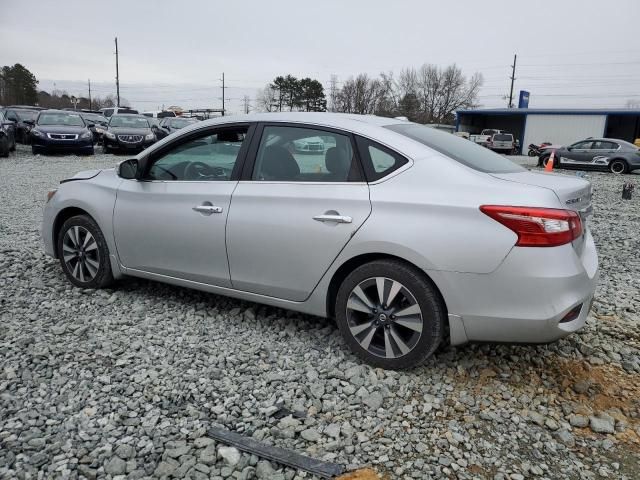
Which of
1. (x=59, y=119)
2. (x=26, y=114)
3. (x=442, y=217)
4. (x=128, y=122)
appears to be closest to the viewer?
(x=442, y=217)

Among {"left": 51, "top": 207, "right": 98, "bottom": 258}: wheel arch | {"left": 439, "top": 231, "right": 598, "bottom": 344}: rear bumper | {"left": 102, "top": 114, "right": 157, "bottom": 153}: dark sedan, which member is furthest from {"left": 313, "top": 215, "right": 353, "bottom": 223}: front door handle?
{"left": 102, "top": 114, "right": 157, "bottom": 153}: dark sedan

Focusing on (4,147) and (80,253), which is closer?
(80,253)

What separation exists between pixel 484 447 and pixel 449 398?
45 cm

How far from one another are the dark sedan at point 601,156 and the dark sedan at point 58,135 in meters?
19.7

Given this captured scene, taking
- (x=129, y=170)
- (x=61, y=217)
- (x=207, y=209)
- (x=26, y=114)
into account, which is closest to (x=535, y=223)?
(x=207, y=209)

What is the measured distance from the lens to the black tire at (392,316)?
3051 mm

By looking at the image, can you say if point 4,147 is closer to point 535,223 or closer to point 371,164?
point 371,164

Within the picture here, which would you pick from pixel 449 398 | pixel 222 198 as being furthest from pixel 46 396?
pixel 449 398

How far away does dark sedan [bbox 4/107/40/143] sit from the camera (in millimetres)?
22031

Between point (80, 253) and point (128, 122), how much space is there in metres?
17.3

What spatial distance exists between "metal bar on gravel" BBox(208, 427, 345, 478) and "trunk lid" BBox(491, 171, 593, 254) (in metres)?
1.81

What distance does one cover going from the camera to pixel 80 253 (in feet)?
15.1

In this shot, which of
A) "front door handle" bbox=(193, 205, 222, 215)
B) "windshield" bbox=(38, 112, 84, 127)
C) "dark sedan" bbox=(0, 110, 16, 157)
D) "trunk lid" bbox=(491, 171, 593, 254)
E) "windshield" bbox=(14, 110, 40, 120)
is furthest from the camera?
"windshield" bbox=(14, 110, 40, 120)

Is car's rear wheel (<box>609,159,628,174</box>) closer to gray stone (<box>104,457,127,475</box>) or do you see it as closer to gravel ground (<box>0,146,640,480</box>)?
gravel ground (<box>0,146,640,480</box>)
